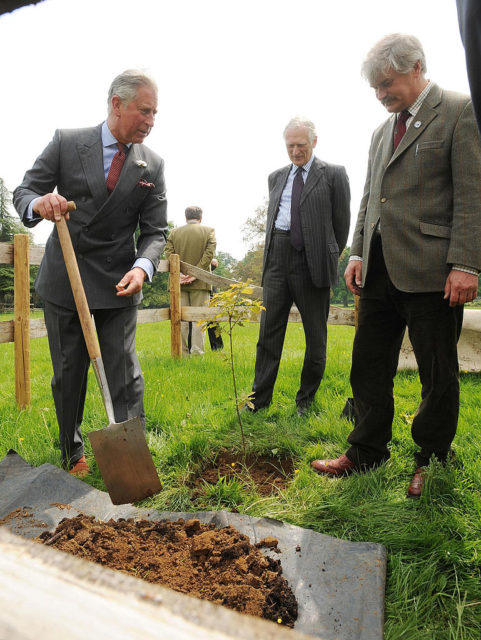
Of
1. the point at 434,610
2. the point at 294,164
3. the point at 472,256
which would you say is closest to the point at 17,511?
the point at 434,610

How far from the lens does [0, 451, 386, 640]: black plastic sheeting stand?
1.54m

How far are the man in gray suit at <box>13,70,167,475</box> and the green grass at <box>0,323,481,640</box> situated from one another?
1.62 ft

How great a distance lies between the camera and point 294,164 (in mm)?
3945

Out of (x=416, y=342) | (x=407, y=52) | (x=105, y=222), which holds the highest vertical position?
(x=407, y=52)

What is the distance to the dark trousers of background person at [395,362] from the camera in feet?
7.63

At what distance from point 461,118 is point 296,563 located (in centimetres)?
212

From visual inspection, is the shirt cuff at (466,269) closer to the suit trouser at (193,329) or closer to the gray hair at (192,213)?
the suit trouser at (193,329)

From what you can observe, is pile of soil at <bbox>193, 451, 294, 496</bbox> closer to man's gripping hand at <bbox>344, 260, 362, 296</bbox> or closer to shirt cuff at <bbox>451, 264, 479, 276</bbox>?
man's gripping hand at <bbox>344, 260, 362, 296</bbox>

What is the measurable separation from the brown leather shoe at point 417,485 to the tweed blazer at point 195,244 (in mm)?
4898

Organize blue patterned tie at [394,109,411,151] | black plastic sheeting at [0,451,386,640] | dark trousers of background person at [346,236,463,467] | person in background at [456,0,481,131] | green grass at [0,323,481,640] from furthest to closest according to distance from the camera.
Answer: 1. blue patterned tie at [394,109,411,151]
2. dark trousers of background person at [346,236,463,467]
3. green grass at [0,323,481,640]
4. black plastic sheeting at [0,451,386,640]
5. person in background at [456,0,481,131]

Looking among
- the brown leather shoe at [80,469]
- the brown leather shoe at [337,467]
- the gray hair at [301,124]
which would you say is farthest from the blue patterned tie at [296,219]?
the brown leather shoe at [80,469]

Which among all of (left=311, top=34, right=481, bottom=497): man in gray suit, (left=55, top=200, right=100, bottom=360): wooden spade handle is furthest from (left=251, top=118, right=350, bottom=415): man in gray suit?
(left=55, top=200, right=100, bottom=360): wooden spade handle

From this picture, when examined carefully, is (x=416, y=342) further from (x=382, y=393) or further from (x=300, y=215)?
(x=300, y=215)

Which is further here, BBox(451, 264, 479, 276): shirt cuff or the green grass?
BBox(451, 264, 479, 276): shirt cuff
